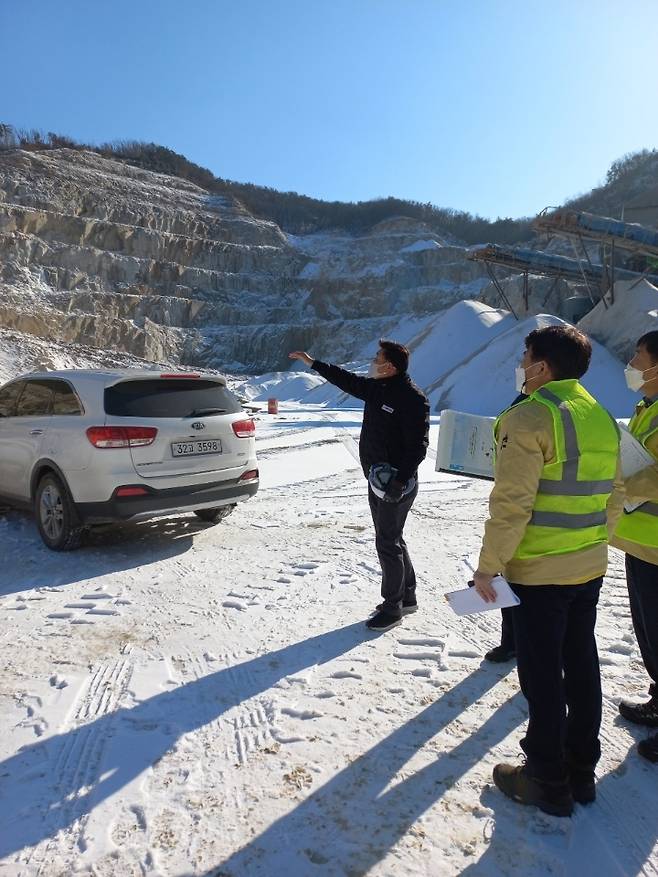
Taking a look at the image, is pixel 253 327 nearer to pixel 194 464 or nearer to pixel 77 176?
pixel 77 176

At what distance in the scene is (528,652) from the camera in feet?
7.28

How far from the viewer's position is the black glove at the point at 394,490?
3654mm

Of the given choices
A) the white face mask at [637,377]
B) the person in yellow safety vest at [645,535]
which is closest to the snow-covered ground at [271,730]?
the person in yellow safety vest at [645,535]

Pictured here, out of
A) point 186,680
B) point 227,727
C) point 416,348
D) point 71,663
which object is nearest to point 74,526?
point 71,663

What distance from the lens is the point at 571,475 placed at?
2.11 meters

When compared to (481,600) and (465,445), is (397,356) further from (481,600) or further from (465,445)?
(481,600)

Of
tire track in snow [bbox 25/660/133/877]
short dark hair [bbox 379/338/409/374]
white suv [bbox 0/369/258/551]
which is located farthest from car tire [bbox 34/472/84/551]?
short dark hair [bbox 379/338/409/374]

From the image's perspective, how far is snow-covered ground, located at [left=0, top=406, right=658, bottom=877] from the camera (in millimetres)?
2023

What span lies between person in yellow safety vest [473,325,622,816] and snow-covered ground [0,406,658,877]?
214mm

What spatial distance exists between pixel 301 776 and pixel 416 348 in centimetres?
3005

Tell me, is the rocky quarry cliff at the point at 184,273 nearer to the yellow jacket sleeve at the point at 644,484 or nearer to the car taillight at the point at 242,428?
the car taillight at the point at 242,428

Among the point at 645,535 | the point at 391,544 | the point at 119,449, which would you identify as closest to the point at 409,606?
the point at 391,544

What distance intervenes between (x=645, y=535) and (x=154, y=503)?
381 cm

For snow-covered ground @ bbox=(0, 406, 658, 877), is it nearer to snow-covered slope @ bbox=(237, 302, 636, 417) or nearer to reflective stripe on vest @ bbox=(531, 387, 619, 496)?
reflective stripe on vest @ bbox=(531, 387, 619, 496)
